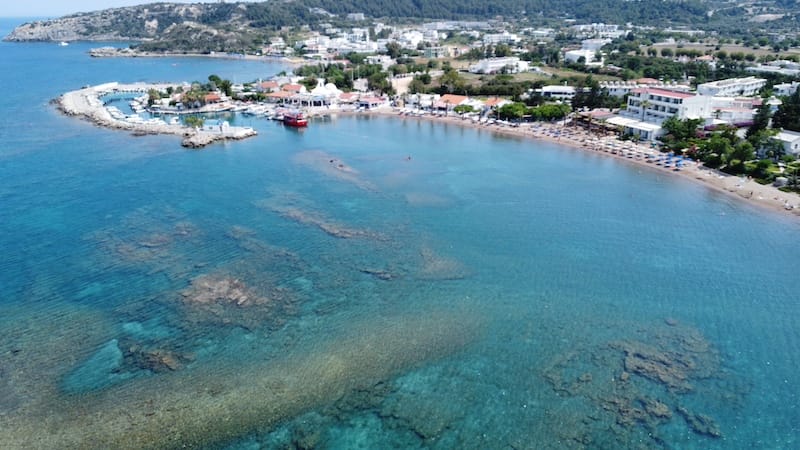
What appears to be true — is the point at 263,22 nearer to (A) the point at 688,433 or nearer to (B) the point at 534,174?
(B) the point at 534,174

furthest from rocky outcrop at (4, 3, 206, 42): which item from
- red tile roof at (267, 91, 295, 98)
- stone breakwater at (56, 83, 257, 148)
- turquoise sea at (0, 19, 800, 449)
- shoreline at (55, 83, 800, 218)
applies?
turquoise sea at (0, 19, 800, 449)

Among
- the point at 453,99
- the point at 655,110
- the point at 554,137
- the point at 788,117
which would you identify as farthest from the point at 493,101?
the point at 788,117

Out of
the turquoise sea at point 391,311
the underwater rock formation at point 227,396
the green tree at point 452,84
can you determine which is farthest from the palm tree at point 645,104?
the underwater rock formation at point 227,396

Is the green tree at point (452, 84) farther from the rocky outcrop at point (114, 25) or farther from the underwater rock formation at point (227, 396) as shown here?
the rocky outcrop at point (114, 25)

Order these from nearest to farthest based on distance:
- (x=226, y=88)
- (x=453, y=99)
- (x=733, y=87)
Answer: (x=733, y=87), (x=453, y=99), (x=226, y=88)

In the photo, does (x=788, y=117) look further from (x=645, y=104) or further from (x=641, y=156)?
(x=641, y=156)

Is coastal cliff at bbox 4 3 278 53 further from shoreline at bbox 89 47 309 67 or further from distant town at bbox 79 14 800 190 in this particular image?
distant town at bbox 79 14 800 190
